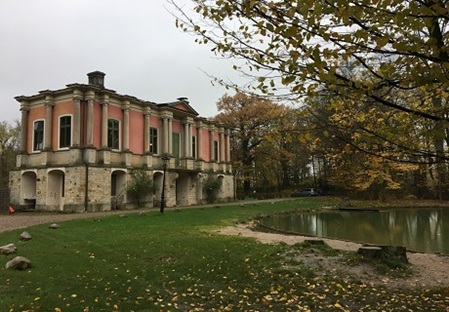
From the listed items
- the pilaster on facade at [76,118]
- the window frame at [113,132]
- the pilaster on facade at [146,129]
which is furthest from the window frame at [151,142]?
the pilaster on facade at [76,118]

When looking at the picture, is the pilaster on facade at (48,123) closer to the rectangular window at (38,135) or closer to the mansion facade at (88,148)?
the mansion facade at (88,148)

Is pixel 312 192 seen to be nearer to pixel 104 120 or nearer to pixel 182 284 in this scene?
pixel 104 120

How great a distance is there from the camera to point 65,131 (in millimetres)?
24438

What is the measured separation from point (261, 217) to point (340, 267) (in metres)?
14.6

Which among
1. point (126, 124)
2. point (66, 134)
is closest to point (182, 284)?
point (66, 134)

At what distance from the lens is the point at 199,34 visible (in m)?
4.38

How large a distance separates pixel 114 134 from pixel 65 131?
10.6 feet

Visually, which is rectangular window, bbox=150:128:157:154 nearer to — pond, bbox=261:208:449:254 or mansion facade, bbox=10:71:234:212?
mansion facade, bbox=10:71:234:212

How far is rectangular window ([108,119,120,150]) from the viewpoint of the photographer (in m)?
25.8

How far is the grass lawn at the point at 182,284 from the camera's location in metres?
5.26

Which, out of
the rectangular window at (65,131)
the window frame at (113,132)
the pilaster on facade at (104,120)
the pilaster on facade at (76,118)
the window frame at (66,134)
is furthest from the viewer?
the window frame at (113,132)

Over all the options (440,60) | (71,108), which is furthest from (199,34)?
(71,108)

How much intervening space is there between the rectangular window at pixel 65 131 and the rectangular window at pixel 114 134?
8.59 ft

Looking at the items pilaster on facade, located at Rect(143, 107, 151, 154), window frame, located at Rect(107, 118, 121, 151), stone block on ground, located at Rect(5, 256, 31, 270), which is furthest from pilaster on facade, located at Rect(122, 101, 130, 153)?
stone block on ground, located at Rect(5, 256, 31, 270)
